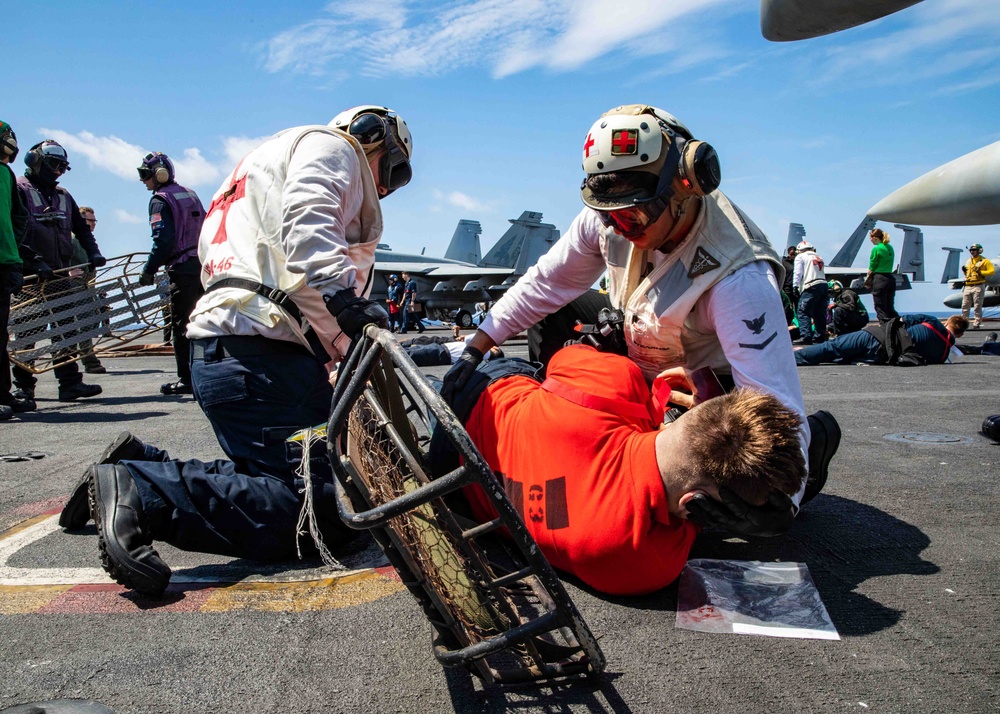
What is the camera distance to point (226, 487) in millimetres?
2436

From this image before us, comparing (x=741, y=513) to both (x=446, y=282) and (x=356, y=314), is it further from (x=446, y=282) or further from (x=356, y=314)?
(x=446, y=282)

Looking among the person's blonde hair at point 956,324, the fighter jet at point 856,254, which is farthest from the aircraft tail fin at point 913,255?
the person's blonde hair at point 956,324

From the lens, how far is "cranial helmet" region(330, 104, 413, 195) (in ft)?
9.82

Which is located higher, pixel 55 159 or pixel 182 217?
pixel 55 159

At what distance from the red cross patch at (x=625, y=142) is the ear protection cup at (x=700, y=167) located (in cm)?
17

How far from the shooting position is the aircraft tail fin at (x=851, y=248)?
133ft

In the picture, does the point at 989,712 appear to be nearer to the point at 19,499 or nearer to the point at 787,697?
the point at 787,697

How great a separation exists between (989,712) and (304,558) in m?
2.00

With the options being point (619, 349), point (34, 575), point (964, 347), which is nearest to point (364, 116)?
point (619, 349)

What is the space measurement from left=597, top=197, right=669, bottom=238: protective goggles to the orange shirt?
0.54 metres

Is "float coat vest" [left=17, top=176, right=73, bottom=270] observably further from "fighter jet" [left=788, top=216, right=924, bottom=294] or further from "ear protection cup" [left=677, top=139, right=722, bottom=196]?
"fighter jet" [left=788, top=216, right=924, bottom=294]

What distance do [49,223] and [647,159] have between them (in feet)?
22.6

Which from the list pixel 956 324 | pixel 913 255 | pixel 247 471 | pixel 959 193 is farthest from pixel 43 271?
pixel 913 255

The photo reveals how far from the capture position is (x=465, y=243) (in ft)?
154
